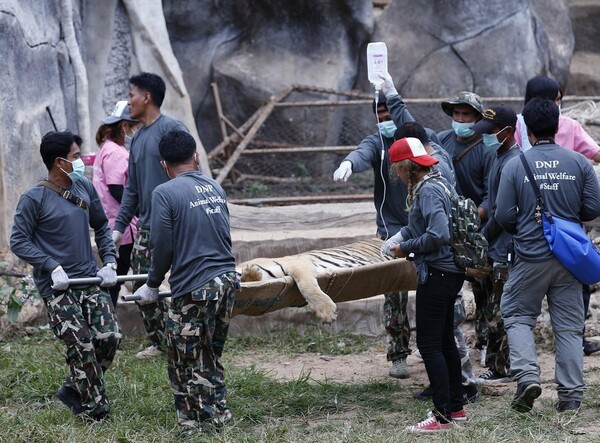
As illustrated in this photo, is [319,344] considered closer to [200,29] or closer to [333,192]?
[333,192]

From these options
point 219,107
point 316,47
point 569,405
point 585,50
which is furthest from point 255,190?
point 569,405

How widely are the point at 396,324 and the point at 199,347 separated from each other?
1812 millimetres

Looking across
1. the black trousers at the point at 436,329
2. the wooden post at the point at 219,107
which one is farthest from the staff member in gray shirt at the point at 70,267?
the wooden post at the point at 219,107

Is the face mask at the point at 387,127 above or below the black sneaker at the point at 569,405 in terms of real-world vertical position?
above

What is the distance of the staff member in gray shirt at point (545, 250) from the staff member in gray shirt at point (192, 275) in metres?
1.51

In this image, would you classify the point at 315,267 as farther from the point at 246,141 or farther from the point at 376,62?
the point at 246,141

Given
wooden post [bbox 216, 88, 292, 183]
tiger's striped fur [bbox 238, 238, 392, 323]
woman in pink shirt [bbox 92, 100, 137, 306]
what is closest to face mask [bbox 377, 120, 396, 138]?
tiger's striped fur [bbox 238, 238, 392, 323]

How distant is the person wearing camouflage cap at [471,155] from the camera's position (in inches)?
258

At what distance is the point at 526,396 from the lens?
5484 millimetres

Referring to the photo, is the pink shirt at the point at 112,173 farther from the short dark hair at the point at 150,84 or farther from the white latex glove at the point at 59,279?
the white latex glove at the point at 59,279

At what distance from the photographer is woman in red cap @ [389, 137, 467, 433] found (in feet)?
17.6

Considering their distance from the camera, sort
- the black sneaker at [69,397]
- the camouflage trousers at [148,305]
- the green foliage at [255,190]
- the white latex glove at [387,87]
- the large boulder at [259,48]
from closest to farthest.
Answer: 1. the black sneaker at [69,397]
2. the white latex glove at [387,87]
3. the camouflage trousers at [148,305]
4. the green foliage at [255,190]
5. the large boulder at [259,48]

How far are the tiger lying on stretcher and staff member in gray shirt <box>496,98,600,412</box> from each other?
30.3 inches

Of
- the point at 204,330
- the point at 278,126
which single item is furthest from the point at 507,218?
the point at 278,126
